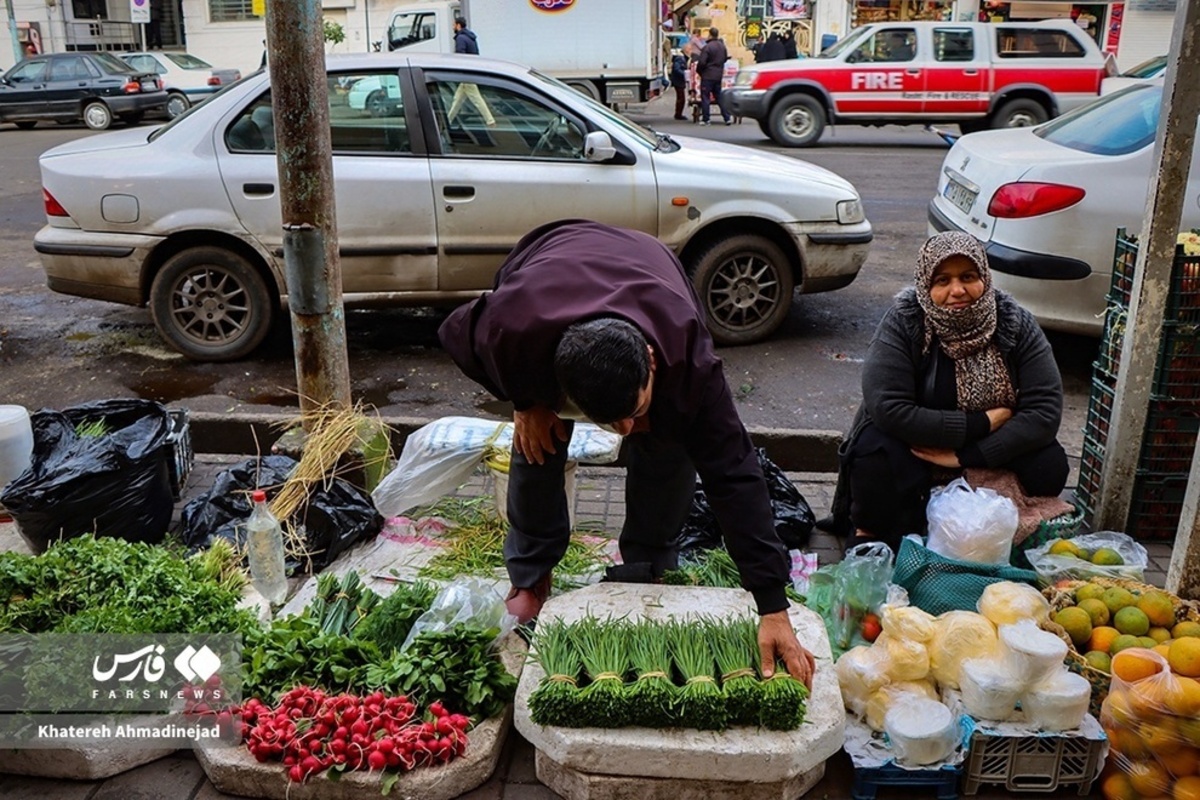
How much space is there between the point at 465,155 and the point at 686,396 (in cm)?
389

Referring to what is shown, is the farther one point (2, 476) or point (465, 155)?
point (465, 155)

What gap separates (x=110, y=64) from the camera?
2138cm

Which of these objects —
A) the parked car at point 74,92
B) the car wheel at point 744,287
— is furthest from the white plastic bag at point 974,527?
the parked car at point 74,92

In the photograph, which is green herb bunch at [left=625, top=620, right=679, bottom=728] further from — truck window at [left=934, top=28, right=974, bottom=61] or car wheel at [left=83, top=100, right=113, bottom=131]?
car wheel at [left=83, top=100, right=113, bottom=131]

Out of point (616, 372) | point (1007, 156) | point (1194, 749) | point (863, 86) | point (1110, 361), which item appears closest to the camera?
point (616, 372)

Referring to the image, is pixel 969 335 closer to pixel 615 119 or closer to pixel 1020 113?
pixel 615 119

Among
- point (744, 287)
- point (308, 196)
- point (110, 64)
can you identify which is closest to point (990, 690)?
point (308, 196)

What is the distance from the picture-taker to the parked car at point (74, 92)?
20.8 meters

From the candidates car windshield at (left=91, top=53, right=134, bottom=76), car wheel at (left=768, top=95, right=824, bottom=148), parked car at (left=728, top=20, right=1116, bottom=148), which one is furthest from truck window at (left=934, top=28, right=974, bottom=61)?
car windshield at (left=91, top=53, right=134, bottom=76)

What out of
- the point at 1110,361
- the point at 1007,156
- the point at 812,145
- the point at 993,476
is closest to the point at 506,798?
the point at 993,476

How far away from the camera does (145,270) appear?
19.9ft

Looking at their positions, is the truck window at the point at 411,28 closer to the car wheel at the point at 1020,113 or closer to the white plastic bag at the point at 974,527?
the car wheel at the point at 1020,113

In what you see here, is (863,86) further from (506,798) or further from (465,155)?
(506,798)

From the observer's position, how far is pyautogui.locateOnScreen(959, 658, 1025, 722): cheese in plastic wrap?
2830 mm
